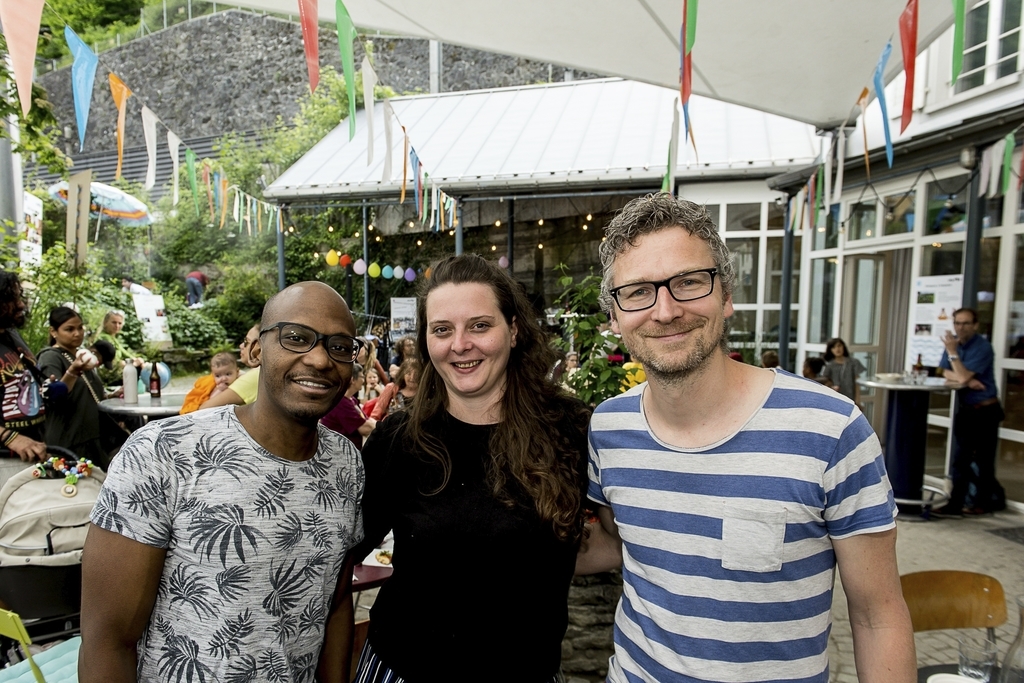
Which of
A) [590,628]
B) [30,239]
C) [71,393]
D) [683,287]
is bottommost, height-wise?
[590,628]

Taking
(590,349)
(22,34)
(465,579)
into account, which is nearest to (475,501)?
(465,579)

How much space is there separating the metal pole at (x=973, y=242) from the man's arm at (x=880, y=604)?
17.6ft

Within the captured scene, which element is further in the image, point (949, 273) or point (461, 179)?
point (461, 179)

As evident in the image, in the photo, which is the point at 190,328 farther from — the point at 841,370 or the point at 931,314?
the point at 931,314

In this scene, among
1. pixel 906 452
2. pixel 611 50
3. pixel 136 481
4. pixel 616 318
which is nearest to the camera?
pixel 136 481

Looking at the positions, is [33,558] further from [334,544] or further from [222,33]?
[222,33]

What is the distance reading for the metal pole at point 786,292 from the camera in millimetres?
7996

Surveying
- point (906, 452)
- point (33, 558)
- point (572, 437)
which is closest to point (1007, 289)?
point (906, 452)

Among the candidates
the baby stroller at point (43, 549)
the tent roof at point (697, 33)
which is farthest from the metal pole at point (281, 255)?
the baby stroller at point (43, 549)

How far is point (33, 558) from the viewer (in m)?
1.95

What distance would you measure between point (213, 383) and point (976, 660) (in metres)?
5.03

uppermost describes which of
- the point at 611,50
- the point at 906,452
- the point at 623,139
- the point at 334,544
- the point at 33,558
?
the point at 623,139

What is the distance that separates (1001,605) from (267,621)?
229cm

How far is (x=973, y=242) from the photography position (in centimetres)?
518
